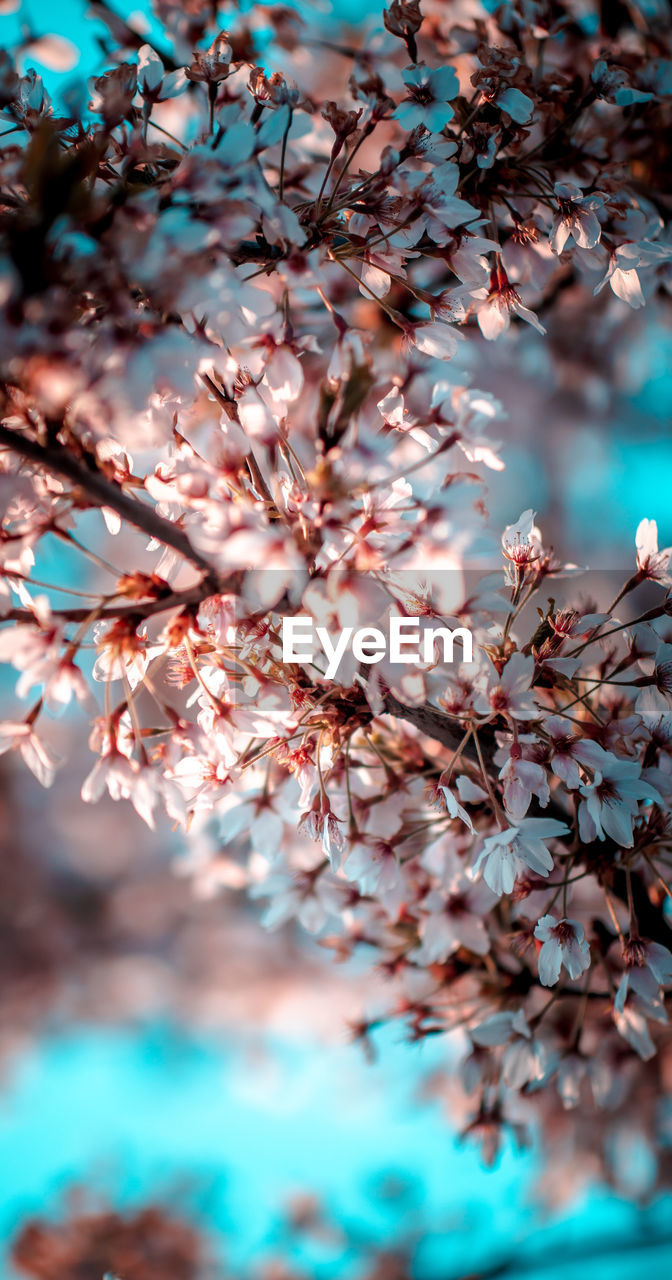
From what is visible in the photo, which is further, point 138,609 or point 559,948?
point 559,948

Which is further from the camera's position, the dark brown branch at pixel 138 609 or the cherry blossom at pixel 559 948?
the cherry blossom at pixel 559 948

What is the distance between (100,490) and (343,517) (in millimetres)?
155

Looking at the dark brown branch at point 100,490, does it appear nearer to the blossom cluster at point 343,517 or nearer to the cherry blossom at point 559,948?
the blossom cluster at point 343,517

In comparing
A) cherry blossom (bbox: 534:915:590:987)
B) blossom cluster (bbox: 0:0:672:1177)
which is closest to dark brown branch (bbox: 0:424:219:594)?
blossom cluster (bbox: 0:0:672:1177)

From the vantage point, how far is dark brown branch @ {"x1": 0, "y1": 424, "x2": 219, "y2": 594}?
1.49ft

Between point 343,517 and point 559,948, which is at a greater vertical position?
point 343,517

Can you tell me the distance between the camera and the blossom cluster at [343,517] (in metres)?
0.45

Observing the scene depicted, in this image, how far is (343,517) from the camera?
1.59 ft

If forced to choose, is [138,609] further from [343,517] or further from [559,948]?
[559,948]

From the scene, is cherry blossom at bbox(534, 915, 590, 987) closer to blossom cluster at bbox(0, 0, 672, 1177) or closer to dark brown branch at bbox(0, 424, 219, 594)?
blossom cluster at bbox(0, 0, 672, 1177)

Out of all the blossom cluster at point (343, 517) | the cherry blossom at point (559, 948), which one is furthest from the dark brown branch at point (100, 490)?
the cherry blossom at point (559, 948)

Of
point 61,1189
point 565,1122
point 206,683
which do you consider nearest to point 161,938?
point 61,1189

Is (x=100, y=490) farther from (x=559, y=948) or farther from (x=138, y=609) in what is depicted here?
(x=559, y=948)

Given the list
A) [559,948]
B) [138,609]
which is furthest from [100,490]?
[559,948]
